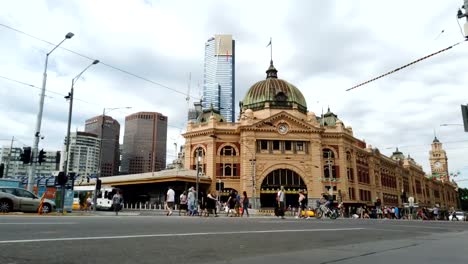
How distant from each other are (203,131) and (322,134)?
18.7 metres

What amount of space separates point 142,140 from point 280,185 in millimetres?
32258

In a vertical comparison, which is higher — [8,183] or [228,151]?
[228,151]

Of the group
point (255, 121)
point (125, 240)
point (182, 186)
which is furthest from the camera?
point (255, 121)

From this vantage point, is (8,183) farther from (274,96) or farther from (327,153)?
(327,153)

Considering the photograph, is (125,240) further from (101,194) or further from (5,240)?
(101,194)

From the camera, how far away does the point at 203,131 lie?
59.3m

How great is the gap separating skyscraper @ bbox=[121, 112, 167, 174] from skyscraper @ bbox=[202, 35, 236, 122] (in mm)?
39085

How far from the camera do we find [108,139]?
52.5 metres

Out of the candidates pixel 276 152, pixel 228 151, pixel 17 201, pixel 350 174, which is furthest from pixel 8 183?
pixel 350 174

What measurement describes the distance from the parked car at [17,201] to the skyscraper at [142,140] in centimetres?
4940

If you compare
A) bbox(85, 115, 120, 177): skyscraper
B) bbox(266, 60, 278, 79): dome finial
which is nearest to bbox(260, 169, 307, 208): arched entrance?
bbox(266, 60, 278, 79): dome finial

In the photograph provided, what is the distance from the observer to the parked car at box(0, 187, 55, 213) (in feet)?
64.5

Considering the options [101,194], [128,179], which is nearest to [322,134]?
[128,179]

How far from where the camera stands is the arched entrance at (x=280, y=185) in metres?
55.6
